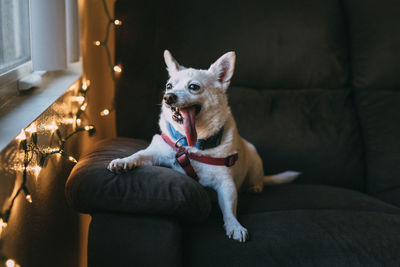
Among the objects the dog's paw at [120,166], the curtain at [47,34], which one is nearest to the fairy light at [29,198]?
the dog's paw at [120,166]

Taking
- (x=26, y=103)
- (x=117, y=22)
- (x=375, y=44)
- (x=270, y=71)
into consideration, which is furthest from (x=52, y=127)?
(x=375, y=44)

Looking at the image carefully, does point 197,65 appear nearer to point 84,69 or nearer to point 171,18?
point 171,18

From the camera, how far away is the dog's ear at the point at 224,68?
1539 millimetres

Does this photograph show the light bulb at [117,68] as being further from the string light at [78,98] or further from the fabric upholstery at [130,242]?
the fabric upholstery at [130,242]

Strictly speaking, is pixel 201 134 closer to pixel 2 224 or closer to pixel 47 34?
pixel 47 34

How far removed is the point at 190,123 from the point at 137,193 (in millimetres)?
364

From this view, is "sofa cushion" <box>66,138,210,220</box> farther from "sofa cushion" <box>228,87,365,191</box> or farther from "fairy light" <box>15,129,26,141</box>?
"sofa cushion" <box>228,87,365,191</box>

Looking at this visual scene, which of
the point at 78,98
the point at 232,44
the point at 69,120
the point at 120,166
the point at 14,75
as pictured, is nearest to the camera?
the point at 120,166

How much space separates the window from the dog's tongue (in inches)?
24.2

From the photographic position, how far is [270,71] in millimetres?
2094

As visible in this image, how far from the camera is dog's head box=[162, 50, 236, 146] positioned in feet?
4.70

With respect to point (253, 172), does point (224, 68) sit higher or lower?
higher

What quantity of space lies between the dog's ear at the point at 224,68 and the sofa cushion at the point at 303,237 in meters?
0.52

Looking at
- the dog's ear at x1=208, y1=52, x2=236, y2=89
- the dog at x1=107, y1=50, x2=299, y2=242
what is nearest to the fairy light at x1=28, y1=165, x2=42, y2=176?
the dog at x1=107, y1=50, x2=299, y2=242
